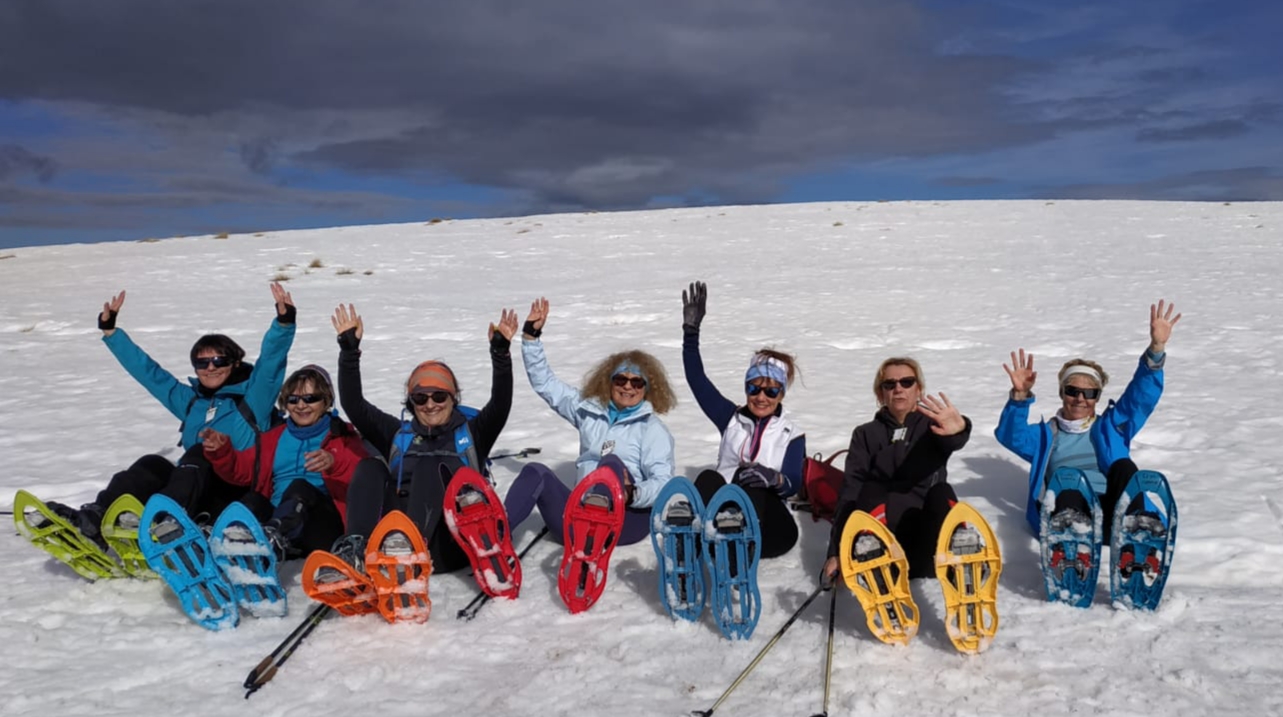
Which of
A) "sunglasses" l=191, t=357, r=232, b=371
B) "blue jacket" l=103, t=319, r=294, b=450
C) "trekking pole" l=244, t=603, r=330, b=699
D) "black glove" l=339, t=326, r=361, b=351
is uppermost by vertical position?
"black glove" l=339, t=326, r=361, b=351

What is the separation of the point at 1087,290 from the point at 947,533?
40.6ft

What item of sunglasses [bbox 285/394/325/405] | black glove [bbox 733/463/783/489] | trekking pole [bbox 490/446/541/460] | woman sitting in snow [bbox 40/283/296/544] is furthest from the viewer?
trekking pole [bbox 490/446/541/460]

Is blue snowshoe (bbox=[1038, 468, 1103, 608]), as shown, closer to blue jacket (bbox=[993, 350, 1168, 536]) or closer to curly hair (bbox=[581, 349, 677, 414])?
blue jacket (bbox=[993, 350, 1168, 536])

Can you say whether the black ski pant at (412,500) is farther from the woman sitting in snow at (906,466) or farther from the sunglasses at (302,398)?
the woman sitting in snow at (906,466)

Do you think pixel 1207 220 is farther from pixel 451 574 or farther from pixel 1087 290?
pixel 451 574

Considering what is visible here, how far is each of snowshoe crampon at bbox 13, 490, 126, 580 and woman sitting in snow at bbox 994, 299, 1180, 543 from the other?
499 centimetres

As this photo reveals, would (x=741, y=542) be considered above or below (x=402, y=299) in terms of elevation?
below

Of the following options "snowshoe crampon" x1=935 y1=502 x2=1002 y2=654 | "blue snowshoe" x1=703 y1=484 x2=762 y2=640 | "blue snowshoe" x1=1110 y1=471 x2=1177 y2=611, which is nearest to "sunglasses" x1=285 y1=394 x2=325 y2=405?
"blue snowshoe" x1=703 y1=484 x2=762 y2=640

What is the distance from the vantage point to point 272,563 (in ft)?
12.8

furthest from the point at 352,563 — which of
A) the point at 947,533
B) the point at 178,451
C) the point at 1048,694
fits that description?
the point at 178,451

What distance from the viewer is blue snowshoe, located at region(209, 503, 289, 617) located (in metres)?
3.81

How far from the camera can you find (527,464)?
15.2ft

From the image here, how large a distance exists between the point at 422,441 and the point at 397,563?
0.95 metres

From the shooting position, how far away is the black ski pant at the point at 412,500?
4172 mm
